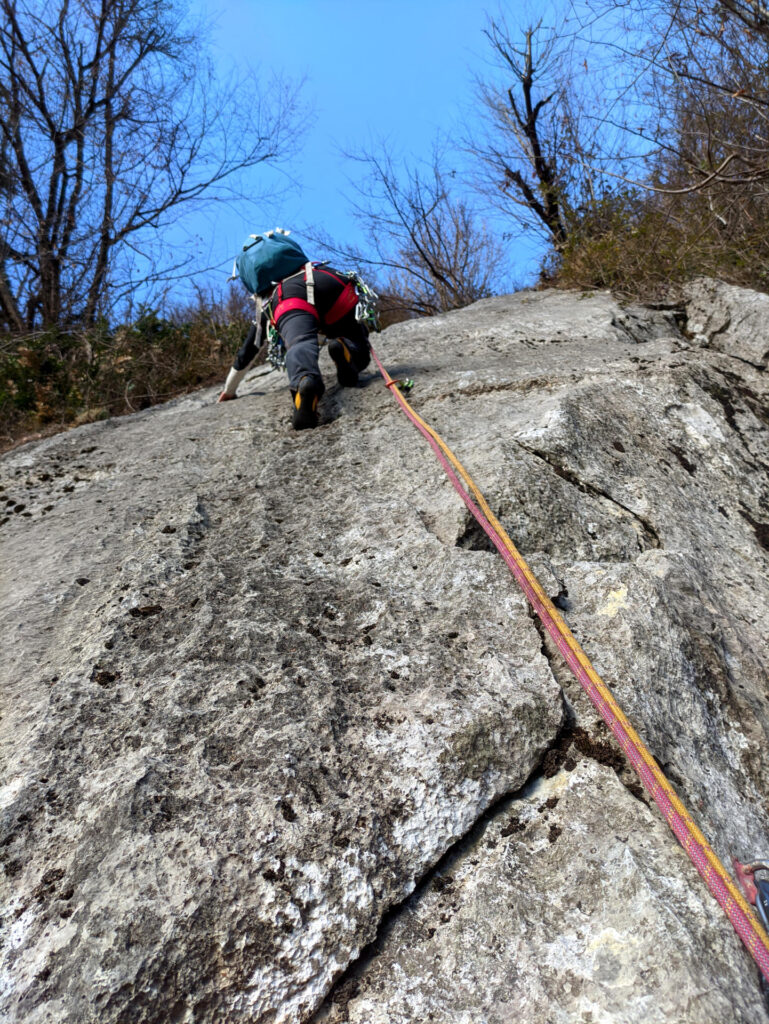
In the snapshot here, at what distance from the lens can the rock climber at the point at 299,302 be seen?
381 centimetres

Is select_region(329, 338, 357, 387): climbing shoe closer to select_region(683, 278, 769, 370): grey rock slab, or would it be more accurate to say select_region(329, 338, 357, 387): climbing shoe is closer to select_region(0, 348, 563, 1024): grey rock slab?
select_region(0, 348, 563, 1024): grey rock slab

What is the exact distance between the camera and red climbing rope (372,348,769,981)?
46.6 inches

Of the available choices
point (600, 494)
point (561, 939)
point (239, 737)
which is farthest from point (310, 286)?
point (561, 939)

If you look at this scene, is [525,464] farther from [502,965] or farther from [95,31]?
[95,31]

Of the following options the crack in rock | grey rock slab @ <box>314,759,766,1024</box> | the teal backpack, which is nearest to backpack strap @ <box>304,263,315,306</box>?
the teal backpack

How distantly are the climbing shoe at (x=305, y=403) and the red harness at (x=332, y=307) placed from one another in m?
0.63

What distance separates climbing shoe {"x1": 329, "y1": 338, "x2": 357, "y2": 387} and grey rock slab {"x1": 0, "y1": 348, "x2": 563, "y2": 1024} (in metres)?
1.45

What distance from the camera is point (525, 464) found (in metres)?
2.60

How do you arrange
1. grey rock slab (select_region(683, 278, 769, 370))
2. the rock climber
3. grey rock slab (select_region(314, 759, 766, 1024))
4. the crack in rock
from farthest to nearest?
1. grey rock slab (select_region(683, 278, 769, 370))
2. the rock climber
3. the crack in rock
4. grey rock slab (select_region(314, 759, 766, 1024))

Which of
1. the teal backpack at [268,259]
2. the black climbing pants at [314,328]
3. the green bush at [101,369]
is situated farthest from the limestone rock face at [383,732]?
the green bush at [101,369]

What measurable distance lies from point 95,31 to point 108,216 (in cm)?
236

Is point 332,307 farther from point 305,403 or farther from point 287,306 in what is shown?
point 305,403

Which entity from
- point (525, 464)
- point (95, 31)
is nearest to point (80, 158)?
point (95, 31)

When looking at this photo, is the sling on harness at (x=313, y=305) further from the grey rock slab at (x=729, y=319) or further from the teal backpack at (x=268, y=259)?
the grey rock slab at (x=729, y=319)
